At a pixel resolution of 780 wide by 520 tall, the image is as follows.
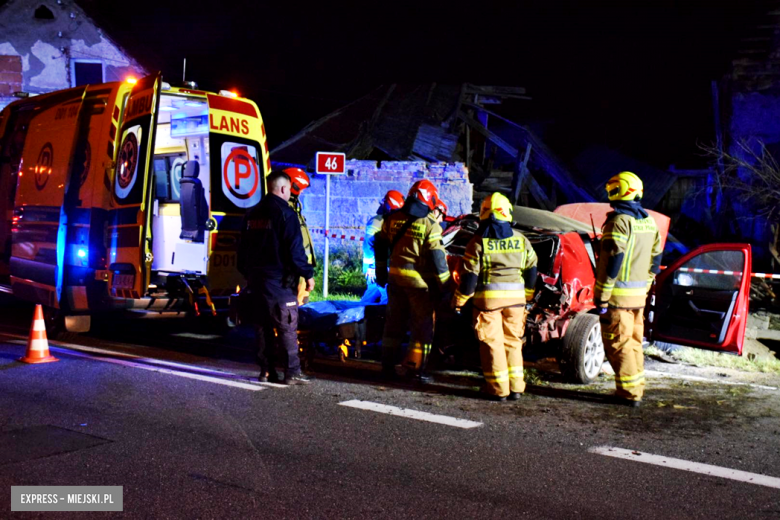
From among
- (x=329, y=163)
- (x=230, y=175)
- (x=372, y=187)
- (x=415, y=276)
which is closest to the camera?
(x=415, y=276)

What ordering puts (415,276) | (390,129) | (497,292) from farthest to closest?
(390,129) → (415,276) → (497,292)

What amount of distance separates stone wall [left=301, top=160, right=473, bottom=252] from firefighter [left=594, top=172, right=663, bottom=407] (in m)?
7.57

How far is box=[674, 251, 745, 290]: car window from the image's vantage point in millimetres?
6527

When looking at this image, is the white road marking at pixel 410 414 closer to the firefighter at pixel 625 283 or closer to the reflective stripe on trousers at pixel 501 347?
the reflective stripe on trousers at pixel 501 347

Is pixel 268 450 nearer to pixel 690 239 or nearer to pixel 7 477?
pixel 7 477

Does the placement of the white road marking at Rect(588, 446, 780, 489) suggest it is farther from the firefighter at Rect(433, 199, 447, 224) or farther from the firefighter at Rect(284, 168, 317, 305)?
the firefighter at Rect(433, 199, 447, 224)

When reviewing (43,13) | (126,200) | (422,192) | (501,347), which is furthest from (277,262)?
(43,13)

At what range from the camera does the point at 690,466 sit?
14.2 ft

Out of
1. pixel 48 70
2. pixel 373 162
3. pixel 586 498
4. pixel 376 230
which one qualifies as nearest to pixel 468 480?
pixel 586 498

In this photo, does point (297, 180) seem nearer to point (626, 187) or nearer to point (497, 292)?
point (497, 292)

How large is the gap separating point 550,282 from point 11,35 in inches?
910

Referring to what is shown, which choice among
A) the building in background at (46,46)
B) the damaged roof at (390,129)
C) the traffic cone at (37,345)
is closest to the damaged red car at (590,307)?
the traffic cone at (37,345)

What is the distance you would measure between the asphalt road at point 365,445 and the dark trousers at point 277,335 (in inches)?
9.3

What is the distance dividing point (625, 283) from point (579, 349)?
88cm
